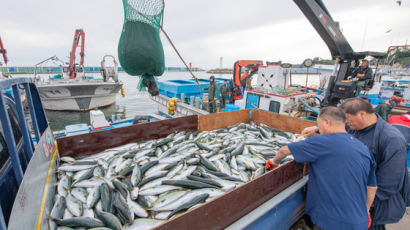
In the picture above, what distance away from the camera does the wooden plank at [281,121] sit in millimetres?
4318

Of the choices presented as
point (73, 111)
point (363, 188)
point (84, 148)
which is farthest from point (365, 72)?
point (73, 111)

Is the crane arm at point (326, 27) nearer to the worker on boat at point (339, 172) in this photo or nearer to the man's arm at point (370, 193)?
the worker on boat at point (339, 172)

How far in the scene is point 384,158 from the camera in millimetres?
2104

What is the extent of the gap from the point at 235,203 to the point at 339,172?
1138mm

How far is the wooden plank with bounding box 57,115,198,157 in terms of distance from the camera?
3098 millimetres

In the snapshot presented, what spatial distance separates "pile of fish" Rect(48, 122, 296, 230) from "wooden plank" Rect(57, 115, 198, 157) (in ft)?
0.60

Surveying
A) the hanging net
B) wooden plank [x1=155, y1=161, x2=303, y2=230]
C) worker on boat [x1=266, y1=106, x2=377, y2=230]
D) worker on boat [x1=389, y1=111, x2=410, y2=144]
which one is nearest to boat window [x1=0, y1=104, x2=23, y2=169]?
the hanging net

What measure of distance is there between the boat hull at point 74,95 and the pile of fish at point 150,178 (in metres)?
15.0

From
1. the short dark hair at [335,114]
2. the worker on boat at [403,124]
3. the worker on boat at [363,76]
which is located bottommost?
the worker on boat at [403,124]

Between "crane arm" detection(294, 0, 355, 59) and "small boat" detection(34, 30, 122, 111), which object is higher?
"crane arm" detection(294, 0, 355, 59)

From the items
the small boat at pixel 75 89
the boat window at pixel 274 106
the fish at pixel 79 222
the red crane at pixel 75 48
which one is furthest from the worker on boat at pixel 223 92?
the red crane at pixel 75 48

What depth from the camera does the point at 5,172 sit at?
1.61 metres

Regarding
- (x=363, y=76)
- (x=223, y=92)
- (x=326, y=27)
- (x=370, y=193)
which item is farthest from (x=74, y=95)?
(x=363, y=76)

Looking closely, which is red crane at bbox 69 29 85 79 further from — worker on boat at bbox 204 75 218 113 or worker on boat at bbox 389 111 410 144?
worker on boat at bbox 389 111 410 144
